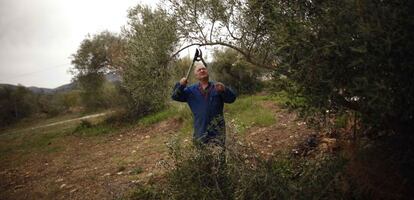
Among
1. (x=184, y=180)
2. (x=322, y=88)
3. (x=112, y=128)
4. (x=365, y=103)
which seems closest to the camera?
(x=365, y=103)

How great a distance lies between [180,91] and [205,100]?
17.6 inches

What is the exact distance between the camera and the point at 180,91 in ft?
20.5

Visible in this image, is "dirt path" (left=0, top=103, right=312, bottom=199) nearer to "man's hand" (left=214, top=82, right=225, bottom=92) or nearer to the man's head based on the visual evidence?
"man's hand" (left=214, top=82, right=225, bottom=92)

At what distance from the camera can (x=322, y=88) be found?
448cm

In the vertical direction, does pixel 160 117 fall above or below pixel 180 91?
below

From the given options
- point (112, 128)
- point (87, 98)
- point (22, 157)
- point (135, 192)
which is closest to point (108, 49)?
point (87, 98)

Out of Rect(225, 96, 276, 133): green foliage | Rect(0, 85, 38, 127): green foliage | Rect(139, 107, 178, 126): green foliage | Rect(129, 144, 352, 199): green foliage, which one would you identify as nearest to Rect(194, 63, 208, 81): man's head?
Rect(129, 144, 352, 199): green foliage

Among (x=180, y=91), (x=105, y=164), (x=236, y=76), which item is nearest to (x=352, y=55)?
(x=180, y=91)

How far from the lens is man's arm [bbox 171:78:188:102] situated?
6.15m

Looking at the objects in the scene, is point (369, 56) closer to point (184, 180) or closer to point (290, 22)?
point (290, 22)

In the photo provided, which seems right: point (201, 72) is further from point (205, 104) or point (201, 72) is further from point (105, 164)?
point (105, 164)

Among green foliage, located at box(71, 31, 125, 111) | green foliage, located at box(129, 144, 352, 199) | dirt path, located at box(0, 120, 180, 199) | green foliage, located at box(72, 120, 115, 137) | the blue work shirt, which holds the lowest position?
dirt path, located at box(0, 120, 180, 199)

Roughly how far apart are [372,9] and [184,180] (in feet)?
11.0

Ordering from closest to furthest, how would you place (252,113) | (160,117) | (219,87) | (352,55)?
(352,55), (219,87), (252,113), (160,117)
